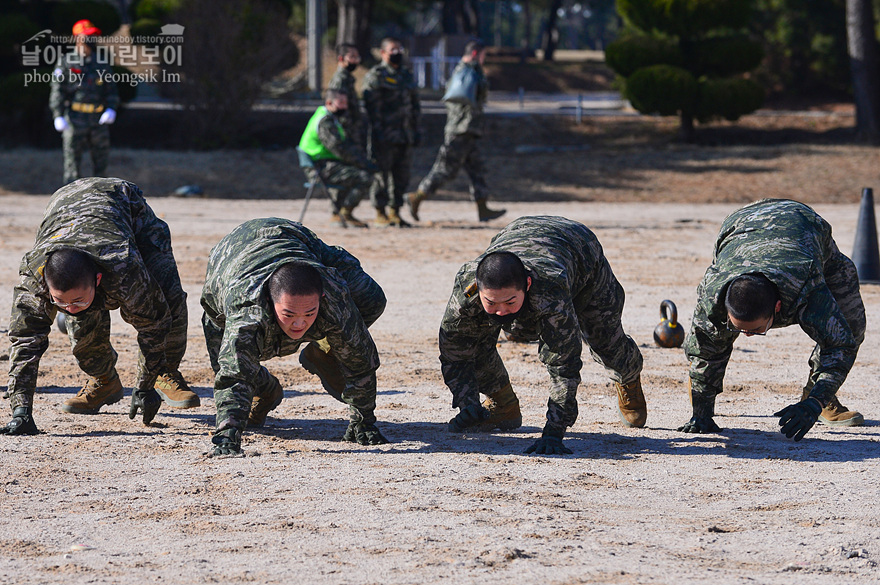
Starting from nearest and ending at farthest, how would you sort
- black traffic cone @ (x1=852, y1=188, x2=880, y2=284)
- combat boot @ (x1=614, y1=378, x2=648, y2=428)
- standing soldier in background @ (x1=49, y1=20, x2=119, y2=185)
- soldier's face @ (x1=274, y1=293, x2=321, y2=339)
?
soldier's face @ (x1=274, y1=293, x2=321, y2=339) → combat boot @ (x1=614, y1=378, x2=648, y2=428) → black traffic cone @ (x1=852, y1=188, x2=880, y2=284) → standing soldier in background @ (x1=49, y1=20, x2=119, y2=185)

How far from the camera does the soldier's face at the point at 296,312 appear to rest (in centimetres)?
498

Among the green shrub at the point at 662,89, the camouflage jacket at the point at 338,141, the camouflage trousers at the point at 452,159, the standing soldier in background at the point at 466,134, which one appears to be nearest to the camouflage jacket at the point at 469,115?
the standing soldier in background at the point at 466,134

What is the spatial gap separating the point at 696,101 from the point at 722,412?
57.3 feet

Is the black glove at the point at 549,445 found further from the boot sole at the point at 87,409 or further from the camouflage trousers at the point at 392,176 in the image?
the camouflage trousers at the point at 392,176

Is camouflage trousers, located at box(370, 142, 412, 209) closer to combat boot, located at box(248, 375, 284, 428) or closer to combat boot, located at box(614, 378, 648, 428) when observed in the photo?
combat boot, located at box(248, 375, 284, 428)

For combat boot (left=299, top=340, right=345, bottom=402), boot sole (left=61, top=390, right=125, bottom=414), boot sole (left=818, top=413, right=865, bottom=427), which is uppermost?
combat boot (left=299, top=340, right=345, bottom=402)

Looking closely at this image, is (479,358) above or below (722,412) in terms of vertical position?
above

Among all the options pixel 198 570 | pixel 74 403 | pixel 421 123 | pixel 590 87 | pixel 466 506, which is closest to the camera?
pixel 198 570

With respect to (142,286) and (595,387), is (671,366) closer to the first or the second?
(595,387)

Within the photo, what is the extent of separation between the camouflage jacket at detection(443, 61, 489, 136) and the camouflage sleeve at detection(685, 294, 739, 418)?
8.14 metres

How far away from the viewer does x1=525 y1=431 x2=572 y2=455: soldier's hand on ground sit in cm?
566

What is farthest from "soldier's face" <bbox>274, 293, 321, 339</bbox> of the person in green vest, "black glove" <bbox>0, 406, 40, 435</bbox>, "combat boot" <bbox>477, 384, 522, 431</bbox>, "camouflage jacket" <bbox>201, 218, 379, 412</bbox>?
the person in green vest

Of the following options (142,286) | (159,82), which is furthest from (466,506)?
(159,82)

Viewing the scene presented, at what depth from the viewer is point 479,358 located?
601cm
